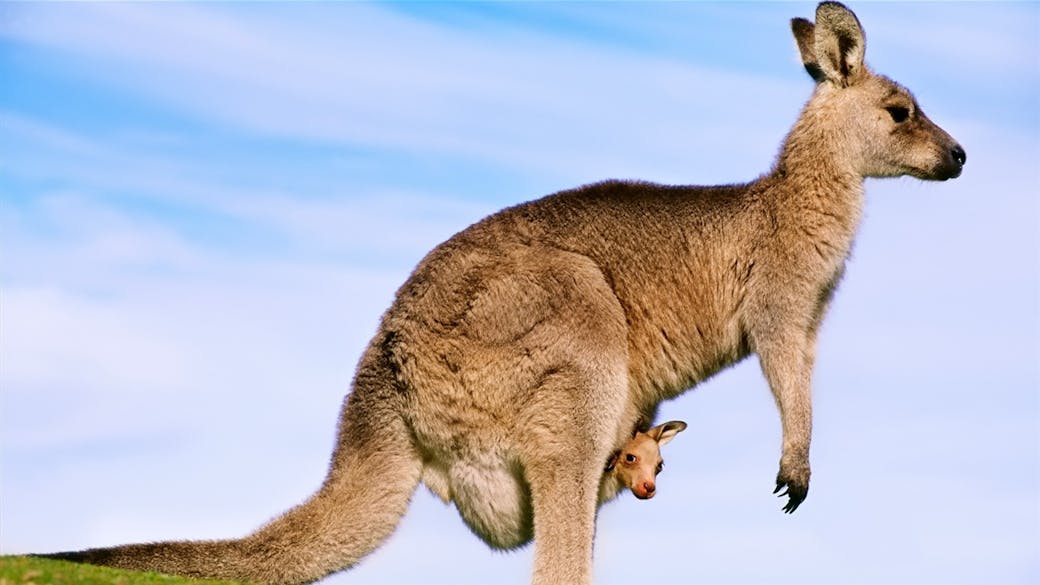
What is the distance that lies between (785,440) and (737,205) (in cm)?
186

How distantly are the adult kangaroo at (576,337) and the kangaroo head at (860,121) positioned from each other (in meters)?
0.02

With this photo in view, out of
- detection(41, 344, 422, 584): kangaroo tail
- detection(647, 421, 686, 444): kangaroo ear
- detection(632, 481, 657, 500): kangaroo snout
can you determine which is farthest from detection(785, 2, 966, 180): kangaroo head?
detection(41, 344, 422, 584): kangaroo tail

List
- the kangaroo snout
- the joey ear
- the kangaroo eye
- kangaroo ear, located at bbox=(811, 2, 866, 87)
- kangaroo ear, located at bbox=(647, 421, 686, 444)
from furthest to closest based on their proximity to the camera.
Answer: the joey ear, the kangaroo eye, kangaroo ear, located at bbox=(811, 2, 866, 87), kangaroo ear, located at bbox=(647, 421, 686, 444), the kangaroo snout

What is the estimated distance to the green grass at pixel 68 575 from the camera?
7.58 meters

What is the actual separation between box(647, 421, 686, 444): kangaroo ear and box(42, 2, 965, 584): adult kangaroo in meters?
0.10

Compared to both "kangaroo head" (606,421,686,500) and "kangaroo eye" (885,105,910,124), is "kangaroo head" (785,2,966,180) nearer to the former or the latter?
"kangaroo eye" (885,105,910,124)

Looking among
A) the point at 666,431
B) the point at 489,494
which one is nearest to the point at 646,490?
the point at 666,431

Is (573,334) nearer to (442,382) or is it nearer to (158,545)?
(442,382)

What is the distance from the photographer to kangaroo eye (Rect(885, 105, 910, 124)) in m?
10.6

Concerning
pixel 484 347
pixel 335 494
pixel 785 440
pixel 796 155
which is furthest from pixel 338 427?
pixel 796 155

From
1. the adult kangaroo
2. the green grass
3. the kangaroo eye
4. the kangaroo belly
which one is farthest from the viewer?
the kangaroo eye

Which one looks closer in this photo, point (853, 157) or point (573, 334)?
point (573, 334)

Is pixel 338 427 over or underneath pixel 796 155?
underneath

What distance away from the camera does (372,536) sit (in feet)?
28.6
